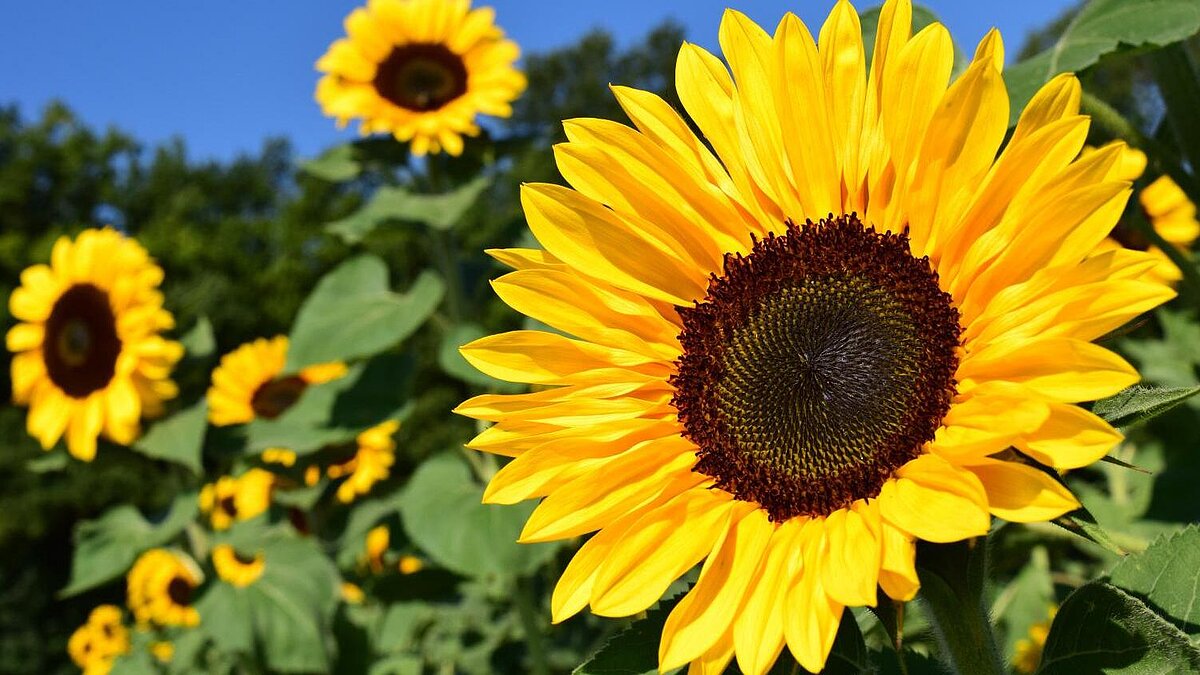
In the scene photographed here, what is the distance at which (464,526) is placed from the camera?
2.96m

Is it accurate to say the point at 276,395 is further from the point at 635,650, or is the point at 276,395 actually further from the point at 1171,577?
the point at 1171,577

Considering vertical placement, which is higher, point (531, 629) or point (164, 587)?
point (164, 587)

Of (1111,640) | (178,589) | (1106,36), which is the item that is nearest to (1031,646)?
(1106,36)

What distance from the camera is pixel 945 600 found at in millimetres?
1066

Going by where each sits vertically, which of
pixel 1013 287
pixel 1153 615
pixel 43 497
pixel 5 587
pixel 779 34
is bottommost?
pixel 1153 615

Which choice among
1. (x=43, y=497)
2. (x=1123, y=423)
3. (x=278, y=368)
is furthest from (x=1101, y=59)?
(x=43, y=497)

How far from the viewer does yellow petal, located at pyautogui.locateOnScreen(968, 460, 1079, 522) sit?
944 millimetres

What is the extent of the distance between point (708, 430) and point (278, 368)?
3.98 m

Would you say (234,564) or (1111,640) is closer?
(1111,640)

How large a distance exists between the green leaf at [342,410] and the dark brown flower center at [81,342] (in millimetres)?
524

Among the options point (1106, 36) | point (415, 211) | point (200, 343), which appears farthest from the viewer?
point (200, 343)

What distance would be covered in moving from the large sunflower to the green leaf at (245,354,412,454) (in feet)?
7.00

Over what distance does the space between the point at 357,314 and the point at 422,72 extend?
35.4 inches

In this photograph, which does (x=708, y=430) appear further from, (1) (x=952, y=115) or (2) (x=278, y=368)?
(2) (x=278, y=368)
